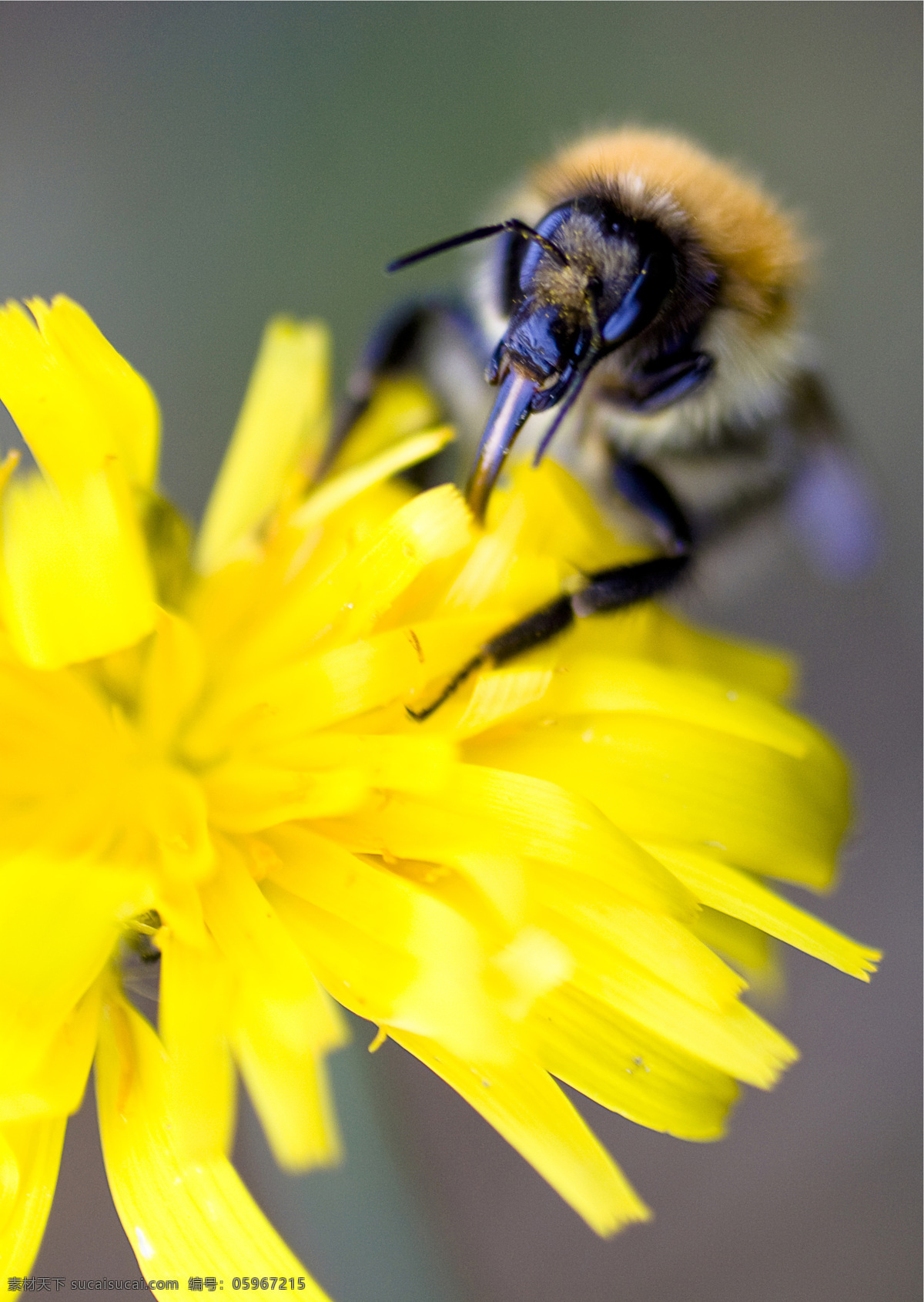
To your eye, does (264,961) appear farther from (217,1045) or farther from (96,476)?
(96,476)

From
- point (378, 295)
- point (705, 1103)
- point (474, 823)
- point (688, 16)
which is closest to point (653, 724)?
point (474, 823)

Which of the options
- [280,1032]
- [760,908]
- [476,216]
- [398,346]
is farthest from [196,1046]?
[476,216]

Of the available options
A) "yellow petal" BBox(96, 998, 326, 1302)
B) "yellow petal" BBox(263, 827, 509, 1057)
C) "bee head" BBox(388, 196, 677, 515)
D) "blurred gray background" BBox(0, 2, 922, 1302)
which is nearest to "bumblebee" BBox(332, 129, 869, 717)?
"bee head" BBox(388, 196, 677, 515)

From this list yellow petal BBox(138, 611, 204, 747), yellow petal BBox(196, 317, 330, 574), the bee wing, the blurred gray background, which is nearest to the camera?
yellow petal BBox(138, 611, 204, 747)

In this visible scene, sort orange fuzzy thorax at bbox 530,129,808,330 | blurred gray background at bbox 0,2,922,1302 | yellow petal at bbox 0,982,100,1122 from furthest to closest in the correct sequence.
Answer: blurred gray background at bbox 0,2,922,1302
orange fuzzy thorax at bbox 530,129,808,330
yellow petal at bbox 0,982,100,1122

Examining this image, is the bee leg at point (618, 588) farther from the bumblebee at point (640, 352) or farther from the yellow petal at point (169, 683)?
the yellow petal at point (169, 683)

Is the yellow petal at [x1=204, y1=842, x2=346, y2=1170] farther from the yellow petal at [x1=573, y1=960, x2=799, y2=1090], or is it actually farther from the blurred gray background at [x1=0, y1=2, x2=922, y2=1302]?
the blurred gray background at [x1=0, y1=2, x2=922, y2=1302]

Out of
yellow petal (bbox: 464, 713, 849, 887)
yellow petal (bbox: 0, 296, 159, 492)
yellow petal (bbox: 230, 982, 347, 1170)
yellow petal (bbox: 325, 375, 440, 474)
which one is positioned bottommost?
yellow petal (bbox: 230, 982, 347, 1170)
